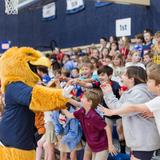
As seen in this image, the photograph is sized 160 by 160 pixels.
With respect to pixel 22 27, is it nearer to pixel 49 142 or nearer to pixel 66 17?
pixel 66 17

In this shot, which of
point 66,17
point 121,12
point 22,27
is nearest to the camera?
point 121,12

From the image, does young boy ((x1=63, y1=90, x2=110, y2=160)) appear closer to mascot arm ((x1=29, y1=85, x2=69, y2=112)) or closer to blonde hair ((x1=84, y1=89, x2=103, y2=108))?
blonde hair ((x1=84, y1=89, x2=103, y2=108))

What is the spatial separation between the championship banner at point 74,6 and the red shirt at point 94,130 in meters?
7.72

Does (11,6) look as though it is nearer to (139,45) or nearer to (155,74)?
(139,45)

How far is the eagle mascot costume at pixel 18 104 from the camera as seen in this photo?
11.1 feet

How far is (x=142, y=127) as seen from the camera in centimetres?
379

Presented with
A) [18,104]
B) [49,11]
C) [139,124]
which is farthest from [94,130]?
[49,11]

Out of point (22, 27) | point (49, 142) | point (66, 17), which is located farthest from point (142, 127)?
point (22, 27)

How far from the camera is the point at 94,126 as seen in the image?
476cm

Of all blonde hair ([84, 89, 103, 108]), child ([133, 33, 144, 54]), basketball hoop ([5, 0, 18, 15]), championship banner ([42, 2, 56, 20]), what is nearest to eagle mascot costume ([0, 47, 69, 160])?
blonde hair ([84, 89, 103, 108])

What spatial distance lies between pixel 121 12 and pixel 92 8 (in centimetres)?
151

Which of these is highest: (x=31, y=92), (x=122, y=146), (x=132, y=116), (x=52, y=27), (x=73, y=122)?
(x=52, y=27)

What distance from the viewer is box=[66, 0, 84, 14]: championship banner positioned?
479 inches

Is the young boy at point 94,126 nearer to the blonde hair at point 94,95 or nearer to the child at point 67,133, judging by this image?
the blonde hair at point 94,95
